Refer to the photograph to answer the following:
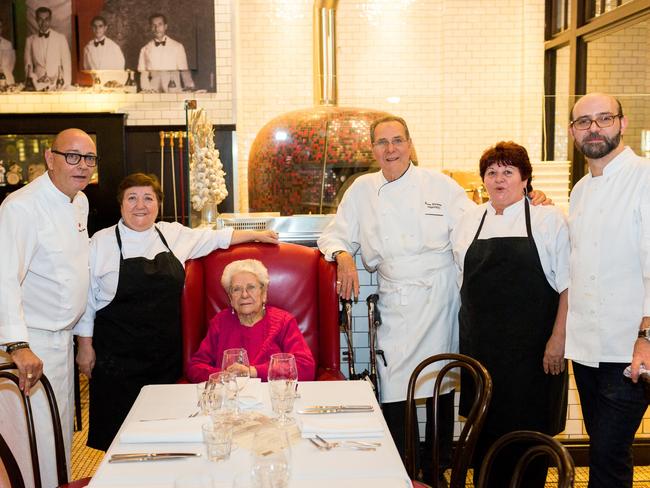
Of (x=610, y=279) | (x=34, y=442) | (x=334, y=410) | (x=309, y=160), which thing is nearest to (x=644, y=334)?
(x=610, y=279)

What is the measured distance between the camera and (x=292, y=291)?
3.46 m

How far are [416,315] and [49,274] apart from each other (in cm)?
166

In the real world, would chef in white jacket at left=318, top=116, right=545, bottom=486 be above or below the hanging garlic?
below

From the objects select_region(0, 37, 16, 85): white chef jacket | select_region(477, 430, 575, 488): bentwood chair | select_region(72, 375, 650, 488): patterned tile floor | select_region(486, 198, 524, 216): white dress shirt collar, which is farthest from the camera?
select_region(0, 37, 16, 85): white chef jacket

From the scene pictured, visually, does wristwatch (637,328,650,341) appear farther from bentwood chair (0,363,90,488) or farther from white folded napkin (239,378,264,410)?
bentwood chair (0,363,90,488)

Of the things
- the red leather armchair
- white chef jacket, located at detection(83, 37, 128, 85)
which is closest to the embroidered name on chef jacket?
the red leather armchair

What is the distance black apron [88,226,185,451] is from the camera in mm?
3266

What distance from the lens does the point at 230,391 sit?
2.11m

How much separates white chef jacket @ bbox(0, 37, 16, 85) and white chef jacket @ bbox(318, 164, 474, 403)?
5.18 metres

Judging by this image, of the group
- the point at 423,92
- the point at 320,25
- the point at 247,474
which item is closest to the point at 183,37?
the point at 320,25

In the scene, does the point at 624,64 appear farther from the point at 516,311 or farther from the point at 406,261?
the point at 516,311

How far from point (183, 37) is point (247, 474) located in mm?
6185

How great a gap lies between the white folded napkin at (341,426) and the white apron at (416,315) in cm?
124

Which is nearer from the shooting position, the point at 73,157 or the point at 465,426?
the point at 465,426
